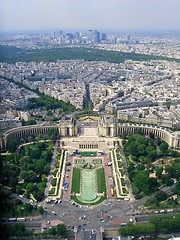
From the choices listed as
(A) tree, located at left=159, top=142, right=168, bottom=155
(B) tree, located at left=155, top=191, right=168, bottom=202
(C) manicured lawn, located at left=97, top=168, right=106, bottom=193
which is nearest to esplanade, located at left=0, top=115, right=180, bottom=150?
(A) tree, located at left=159, top=142, right=168, bottom=155

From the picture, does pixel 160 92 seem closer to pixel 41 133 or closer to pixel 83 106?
pixel 83 106

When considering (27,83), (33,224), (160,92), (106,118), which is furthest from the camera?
(27,83)

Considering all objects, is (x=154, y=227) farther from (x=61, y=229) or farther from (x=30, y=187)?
(x=30, y=187)

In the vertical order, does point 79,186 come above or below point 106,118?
below

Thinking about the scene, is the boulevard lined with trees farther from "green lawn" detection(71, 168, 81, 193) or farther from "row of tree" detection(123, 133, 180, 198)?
"green lawn" detection(71, 168, 81, 193)

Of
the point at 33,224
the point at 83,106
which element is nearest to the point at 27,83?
the point at 83,106

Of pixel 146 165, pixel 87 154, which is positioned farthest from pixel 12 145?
pixel 146 165

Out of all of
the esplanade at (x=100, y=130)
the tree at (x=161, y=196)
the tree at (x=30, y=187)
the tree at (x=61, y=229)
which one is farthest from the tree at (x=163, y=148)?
the tree at (x=61, y=229)

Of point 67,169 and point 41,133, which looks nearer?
point 67,169
